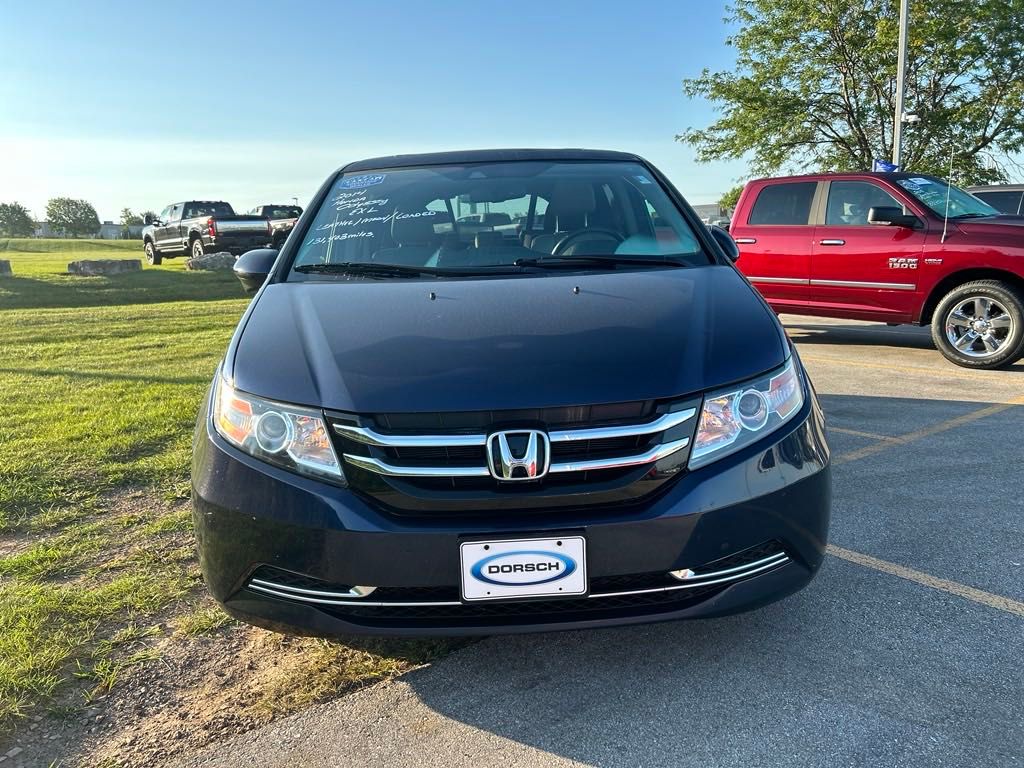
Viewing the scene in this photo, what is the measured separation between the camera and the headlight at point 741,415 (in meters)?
2.00

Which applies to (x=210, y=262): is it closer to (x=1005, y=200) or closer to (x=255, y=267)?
(x=1005, y=200)

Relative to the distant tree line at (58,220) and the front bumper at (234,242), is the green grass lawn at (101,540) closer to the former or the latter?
the front bumper at (234,242)

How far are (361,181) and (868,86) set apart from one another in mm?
20034

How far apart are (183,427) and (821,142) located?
20178 mm

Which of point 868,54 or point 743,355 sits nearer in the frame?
point 743,355

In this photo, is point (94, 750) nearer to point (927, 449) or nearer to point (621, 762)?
point (621, 762)

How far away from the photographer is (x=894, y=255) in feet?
23.3

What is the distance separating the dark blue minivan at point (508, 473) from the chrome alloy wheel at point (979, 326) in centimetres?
533

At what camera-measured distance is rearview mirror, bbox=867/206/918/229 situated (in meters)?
6.93

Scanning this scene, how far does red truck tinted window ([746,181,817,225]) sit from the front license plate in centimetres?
687

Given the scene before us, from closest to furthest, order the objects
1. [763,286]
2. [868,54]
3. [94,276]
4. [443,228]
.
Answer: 1. [443,228]
2. [763,286]
3. [94,276]
4. [868,54]

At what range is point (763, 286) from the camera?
812cm

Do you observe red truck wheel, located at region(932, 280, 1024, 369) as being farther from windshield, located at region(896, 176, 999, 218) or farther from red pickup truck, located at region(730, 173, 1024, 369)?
windshield, located at region(896, 176, 999, 218)

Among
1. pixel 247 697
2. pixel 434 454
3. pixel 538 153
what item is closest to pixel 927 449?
pixel 538 153
